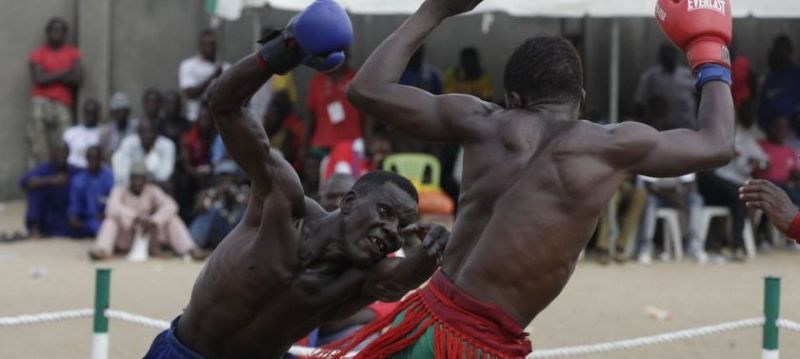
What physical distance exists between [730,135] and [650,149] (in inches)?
10.8

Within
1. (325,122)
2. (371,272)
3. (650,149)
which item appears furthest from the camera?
(325,122)

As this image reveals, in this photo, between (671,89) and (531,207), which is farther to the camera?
(671,89)

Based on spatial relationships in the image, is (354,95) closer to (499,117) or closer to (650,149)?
(499,117)

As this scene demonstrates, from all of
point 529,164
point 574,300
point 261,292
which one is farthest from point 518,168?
point 574,300

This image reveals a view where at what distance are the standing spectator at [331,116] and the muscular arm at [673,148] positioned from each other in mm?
8778

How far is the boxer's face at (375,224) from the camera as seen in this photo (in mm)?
4473

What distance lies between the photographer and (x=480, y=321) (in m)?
3.89

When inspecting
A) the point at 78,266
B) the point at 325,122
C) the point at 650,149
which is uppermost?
the point at 650,149

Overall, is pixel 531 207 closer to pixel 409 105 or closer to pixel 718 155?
pixel 409 105

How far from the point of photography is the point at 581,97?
13.5 feet

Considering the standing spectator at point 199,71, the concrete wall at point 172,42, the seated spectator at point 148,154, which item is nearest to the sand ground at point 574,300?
the seated spectator at point 148,154

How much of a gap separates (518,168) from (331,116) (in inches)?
351

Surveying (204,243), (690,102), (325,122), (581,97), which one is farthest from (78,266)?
(581,97)

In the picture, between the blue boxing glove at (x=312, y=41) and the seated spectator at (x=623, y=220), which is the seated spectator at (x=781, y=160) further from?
the blue boxing glove at (x=312, y=41)
